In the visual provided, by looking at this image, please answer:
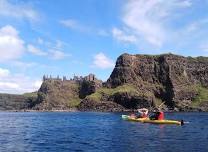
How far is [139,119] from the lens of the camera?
13400cm

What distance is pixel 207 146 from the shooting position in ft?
218

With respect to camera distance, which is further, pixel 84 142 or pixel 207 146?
pixel 84 142

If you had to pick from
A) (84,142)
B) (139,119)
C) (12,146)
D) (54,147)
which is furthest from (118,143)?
(139,119)

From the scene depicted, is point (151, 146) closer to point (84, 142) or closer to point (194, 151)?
point (194, 151)

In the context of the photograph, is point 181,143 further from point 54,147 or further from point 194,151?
point 54,147

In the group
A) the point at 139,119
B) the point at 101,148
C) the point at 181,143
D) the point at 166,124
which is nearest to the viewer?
the point at 101,148

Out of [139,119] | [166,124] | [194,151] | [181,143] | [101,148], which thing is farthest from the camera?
[139,119]

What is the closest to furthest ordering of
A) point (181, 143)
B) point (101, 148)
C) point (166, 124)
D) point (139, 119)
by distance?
point (101, 148), point (181, 143), point (166, 124), point (139, 119)

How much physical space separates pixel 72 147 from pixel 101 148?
4.84m

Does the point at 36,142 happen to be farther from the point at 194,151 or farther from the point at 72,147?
the point at 194,151

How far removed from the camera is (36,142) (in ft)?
242

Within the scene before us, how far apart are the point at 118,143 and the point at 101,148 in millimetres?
7252

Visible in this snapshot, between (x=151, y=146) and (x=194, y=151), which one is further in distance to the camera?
(x=151, y=146)

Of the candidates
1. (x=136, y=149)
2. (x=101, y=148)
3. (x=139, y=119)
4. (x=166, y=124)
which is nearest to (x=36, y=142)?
(x=101, y=148)
